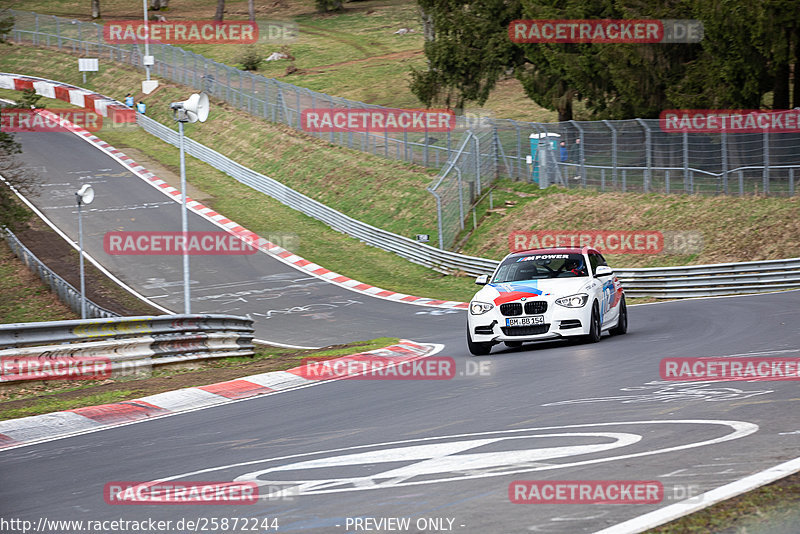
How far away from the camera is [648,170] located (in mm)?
31094

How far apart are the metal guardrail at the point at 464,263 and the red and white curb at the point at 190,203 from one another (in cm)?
335

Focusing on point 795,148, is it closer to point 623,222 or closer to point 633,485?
point 623,222

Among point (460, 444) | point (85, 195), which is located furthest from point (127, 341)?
point (85, 195)

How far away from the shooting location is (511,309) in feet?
47.4

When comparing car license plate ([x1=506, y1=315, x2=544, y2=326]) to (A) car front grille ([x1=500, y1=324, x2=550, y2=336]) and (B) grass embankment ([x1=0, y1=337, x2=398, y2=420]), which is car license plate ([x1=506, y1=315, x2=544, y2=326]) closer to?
(A) car front grille ([x1=500, y1=324, x2=550, y2=336])

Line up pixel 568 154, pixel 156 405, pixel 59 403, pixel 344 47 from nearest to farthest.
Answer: pixel 156 405, pixel 59 403, pixel 568 154, pixel 344 47

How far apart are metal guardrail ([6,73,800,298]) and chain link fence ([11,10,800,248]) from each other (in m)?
1.55

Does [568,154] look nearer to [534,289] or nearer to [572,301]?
[534,289]

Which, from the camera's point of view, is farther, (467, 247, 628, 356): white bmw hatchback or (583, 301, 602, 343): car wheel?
(583, 301, 602, 343): car wheel

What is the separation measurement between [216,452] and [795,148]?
74.6 ft

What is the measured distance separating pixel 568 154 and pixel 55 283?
60.1ft

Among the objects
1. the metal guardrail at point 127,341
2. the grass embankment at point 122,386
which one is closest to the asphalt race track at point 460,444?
the grass embankment at point 122,386

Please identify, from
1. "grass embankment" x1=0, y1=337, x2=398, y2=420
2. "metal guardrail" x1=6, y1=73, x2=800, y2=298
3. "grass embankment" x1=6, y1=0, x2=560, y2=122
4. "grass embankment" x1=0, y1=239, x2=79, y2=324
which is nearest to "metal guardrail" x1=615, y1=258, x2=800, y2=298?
"metal guardrail" x1=6, y1=73, x2=800, y2=298

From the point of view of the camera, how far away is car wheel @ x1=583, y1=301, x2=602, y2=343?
1463 centimetres
